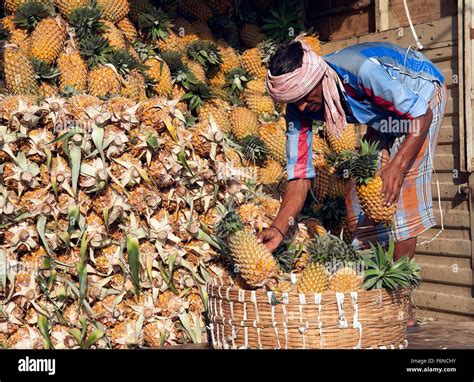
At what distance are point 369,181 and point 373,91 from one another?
0.53 metres

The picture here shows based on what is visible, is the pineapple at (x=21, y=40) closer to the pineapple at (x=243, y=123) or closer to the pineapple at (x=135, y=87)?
the pineapple at (x=135, y=87)

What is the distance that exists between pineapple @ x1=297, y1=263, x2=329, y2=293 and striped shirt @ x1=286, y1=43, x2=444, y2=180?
3.48ft

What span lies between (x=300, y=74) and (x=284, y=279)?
1150 mm

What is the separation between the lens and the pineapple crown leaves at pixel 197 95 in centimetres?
638

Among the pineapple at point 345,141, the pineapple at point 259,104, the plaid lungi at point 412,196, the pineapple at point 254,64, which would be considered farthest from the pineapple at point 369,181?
the pineapple at point 254,64

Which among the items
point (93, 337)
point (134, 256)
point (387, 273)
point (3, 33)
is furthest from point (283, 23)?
point (93, 337)

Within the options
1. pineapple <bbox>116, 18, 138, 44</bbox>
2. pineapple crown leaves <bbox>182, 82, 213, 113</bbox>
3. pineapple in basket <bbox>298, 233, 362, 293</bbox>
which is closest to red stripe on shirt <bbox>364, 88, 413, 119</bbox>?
pineapple in basket <bbox>298, 233, 362, 293</bbox>

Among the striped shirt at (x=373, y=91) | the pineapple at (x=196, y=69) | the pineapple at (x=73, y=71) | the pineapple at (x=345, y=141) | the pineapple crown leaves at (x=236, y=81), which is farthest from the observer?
the pineapple crown leaves at (x=236, y=81)

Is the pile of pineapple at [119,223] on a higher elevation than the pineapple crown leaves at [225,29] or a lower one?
lower

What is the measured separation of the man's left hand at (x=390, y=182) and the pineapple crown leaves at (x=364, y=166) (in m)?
0.08

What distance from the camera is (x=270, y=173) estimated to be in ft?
19.7

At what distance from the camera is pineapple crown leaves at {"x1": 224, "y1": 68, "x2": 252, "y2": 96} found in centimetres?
681
